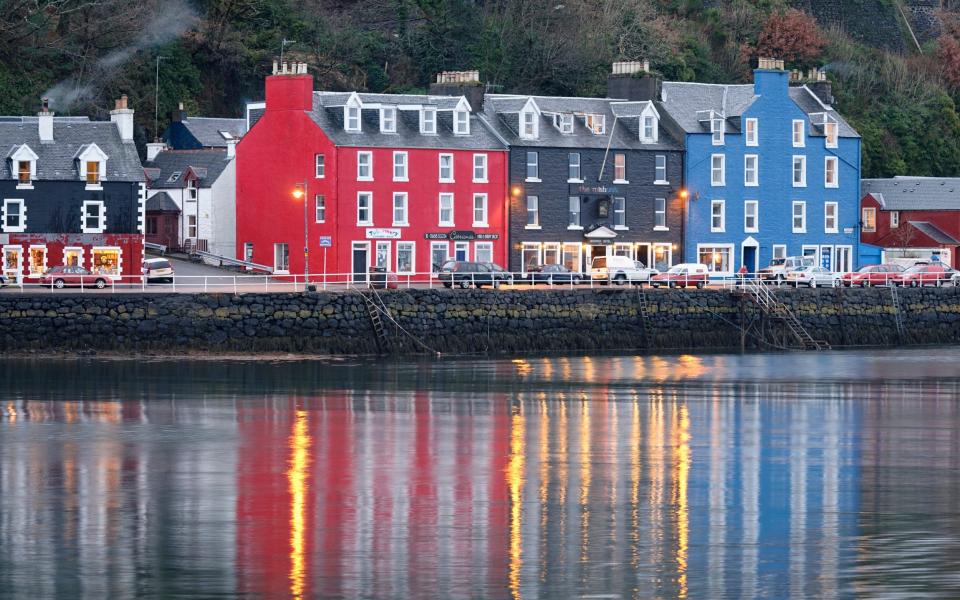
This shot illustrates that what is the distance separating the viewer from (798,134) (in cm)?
9000

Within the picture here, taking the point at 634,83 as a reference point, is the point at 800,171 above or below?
below

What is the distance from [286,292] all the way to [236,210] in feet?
63.1

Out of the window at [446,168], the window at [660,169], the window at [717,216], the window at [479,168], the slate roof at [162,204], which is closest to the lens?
the window at [446,168]

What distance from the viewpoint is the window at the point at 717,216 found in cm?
8761

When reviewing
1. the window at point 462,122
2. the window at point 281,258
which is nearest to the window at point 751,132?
the window at point 462,122

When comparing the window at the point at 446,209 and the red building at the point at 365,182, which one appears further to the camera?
the window at the point at 446,209

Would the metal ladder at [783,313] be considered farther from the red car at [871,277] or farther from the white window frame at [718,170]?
the white window frame at [718,170]

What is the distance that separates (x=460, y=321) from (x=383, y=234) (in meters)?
13.3

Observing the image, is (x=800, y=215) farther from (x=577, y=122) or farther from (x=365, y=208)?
(x=365, y=208)

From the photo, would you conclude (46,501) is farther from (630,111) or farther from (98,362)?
(630,111)

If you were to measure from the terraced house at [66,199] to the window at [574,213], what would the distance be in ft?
65.8

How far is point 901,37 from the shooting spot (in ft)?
453

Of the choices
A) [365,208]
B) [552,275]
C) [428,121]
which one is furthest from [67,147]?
[552,275]

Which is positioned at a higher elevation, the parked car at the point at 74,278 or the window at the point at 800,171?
the window at the point at 800,171
